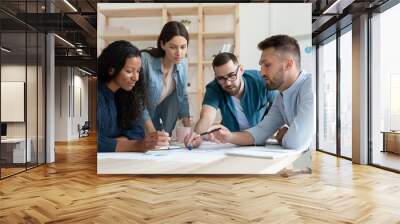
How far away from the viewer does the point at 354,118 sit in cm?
793

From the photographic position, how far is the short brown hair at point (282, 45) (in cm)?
635

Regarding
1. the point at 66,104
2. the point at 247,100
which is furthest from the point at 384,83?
the point at 66,104

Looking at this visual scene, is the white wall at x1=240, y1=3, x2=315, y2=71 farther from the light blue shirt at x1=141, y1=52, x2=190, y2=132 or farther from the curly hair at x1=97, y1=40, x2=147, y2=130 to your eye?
the curly hair at x1=97, y1=40, x2=147, y2=130

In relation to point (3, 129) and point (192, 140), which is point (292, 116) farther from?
point (3, 129)

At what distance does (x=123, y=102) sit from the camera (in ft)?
20.5

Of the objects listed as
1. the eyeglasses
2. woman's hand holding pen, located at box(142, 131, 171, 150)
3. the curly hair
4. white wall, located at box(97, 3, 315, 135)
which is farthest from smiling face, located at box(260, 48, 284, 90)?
the curly hair

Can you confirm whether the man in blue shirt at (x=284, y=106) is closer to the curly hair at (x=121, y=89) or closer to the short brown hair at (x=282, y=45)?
the short brown hair at (x=282, y=45)

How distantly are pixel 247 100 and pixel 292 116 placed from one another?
2.42 feet

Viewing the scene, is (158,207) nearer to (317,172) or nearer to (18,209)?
(18,209)

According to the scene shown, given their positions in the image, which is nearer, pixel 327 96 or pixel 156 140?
pixel 156 140

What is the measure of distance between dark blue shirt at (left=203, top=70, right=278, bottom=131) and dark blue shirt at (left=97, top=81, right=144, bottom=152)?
1.16m

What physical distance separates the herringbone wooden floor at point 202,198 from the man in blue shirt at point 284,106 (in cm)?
62

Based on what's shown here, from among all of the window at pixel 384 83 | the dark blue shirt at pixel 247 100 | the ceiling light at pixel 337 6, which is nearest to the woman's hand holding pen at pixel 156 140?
the dark blue shirt at pixel 247 100

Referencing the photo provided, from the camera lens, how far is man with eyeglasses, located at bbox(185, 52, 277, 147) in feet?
20.7
